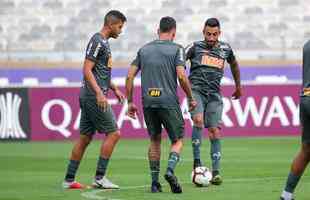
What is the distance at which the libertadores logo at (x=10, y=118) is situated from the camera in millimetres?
23578

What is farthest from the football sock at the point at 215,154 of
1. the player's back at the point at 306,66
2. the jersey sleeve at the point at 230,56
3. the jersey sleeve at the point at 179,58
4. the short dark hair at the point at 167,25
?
the player's back at the point at 306,66

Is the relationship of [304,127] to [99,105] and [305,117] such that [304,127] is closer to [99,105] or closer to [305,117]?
[305,117]

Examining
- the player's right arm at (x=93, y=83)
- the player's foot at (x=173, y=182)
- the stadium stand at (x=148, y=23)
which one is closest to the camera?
the player's foot at (x=173, y=182)

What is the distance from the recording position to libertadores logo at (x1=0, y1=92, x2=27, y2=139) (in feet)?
77.4

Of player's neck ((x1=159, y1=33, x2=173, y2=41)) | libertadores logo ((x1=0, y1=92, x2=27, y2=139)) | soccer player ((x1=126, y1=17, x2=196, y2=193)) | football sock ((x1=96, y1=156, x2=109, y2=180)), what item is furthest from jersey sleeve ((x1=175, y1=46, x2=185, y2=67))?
libertadores logo ((x1=0, y1=92, x2=27, y2=139))

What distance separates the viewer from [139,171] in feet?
52.6

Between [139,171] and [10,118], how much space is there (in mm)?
8247

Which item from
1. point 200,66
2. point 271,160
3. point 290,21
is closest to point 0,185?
point 200,66

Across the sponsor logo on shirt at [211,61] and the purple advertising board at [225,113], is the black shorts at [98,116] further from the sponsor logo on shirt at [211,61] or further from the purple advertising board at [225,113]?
the purple advertising board at [225,113]

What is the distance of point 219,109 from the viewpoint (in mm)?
14289

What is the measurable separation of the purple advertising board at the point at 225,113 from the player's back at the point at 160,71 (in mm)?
11669

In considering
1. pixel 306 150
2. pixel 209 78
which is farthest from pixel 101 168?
pixel 306 150

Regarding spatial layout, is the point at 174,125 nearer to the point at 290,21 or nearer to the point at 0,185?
the point at 0,185

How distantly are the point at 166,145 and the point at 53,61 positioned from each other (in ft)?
24.4
